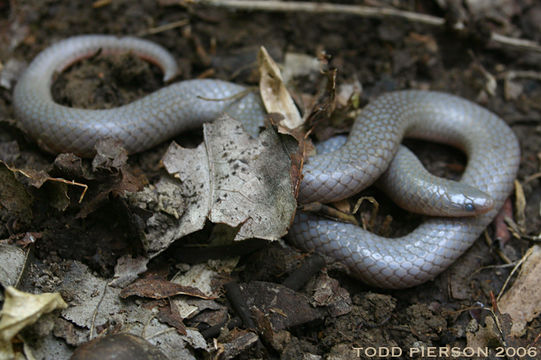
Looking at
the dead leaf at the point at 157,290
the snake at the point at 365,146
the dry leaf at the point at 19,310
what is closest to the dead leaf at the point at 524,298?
the snake at the point at 365,146

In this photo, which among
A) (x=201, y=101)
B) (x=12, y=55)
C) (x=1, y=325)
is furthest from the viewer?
(x=12, y=55)

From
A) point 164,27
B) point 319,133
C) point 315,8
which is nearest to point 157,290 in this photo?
point 319,133

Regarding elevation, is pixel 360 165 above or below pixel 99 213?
above

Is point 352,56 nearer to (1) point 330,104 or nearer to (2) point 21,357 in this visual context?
(1) point 330,104

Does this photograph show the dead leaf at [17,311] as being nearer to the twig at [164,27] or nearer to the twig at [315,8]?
the twig at [164,27]

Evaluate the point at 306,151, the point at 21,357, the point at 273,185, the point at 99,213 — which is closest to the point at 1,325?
the point at 21,357

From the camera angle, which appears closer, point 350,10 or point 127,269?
point 127,269

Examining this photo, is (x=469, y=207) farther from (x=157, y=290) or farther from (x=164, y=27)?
(x=164, y=27)
